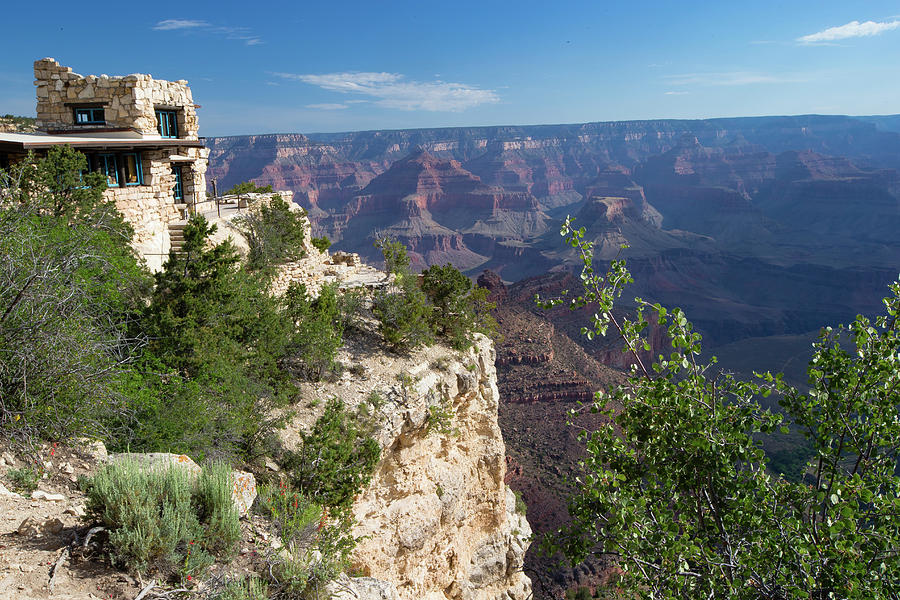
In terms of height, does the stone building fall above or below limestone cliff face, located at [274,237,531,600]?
above

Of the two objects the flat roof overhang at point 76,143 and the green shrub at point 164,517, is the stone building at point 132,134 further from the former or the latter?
the green shrub at point 164,517

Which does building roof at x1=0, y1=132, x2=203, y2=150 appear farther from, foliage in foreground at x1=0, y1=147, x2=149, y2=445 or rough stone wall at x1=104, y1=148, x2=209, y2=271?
foliage in foreground at x1=0, y1=147, x2=149, y2=445

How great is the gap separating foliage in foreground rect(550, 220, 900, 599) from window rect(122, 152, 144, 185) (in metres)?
15.0

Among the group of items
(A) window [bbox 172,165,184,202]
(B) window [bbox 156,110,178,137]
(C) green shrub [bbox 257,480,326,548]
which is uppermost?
(B) window [bbox 156,110,178,137]

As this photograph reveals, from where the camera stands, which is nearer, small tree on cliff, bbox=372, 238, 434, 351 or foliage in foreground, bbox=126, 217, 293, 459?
foliage in foreground, bbox=126, 217, 293, 459

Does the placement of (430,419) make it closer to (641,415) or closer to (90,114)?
(641,415)

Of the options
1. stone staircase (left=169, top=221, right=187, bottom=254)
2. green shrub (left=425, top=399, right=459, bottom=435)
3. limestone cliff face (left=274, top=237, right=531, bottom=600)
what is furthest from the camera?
stone staircase (left=169, top=221, right=187, bottom=254)

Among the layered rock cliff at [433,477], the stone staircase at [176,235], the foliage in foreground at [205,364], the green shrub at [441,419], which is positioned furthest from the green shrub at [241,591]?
the stone staircase at [176,235]

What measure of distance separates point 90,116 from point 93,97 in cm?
71

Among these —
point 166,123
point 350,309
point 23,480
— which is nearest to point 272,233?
point 350,309

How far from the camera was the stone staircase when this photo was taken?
16125 mm

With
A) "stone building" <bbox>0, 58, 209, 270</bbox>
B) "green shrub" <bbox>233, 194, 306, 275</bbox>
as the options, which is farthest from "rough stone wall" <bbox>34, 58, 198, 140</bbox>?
"green shrub" <bbox>233, 194, 306, 275</bbox>

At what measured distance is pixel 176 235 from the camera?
16.5 metres

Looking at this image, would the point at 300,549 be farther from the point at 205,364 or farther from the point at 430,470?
the point at 430,470
